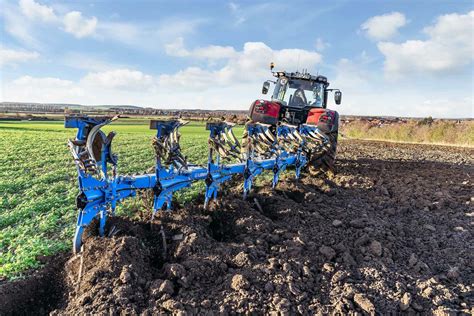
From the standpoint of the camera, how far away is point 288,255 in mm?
3262

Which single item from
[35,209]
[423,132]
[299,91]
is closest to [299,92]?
[299,91]

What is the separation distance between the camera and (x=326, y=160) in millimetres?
7469

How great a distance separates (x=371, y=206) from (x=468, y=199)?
2.00 m

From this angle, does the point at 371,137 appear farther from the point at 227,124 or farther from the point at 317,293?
the point at 317,293

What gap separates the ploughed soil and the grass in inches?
731

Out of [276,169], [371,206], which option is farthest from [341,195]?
[276,169]

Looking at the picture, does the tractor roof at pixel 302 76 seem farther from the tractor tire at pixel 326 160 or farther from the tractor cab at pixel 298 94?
the tractor tire at pixel 326 160

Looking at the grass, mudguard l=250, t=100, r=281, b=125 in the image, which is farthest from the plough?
the grass

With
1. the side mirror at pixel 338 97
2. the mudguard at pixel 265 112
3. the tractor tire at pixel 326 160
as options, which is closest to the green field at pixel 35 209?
the mudguard at pixel 265 112

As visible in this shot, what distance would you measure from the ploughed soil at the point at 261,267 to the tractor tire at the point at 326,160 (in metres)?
2.69

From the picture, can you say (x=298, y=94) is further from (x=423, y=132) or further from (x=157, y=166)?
(x=423, y=132)

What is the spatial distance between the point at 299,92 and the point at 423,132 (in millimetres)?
17328

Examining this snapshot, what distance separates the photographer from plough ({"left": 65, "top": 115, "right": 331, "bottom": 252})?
120 inches

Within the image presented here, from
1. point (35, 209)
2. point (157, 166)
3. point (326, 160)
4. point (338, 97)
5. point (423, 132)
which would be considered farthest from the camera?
point (423, 132)
